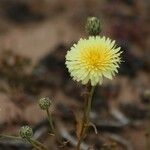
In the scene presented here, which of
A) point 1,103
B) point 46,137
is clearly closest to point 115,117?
point 46,137

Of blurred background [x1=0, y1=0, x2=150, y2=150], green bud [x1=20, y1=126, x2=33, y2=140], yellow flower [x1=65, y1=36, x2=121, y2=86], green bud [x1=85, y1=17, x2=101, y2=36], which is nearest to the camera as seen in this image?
yellow flower [x1=65, y1=36, x2=121, y2=86]

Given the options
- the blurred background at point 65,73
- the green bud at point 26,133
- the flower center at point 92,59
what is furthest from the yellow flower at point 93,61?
the blurred background at point 65,73

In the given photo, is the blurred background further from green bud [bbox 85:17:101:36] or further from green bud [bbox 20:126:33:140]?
green bud [bbox 85:17:101:36]

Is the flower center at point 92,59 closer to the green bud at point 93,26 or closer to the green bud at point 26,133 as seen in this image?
the green bud at point 93,26

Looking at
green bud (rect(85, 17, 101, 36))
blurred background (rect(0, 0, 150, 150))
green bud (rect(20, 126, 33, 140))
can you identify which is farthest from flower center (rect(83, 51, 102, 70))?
blurred background (rect(0, 0, 150, 150))

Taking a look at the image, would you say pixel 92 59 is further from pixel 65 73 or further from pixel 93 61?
pixel 65 73
